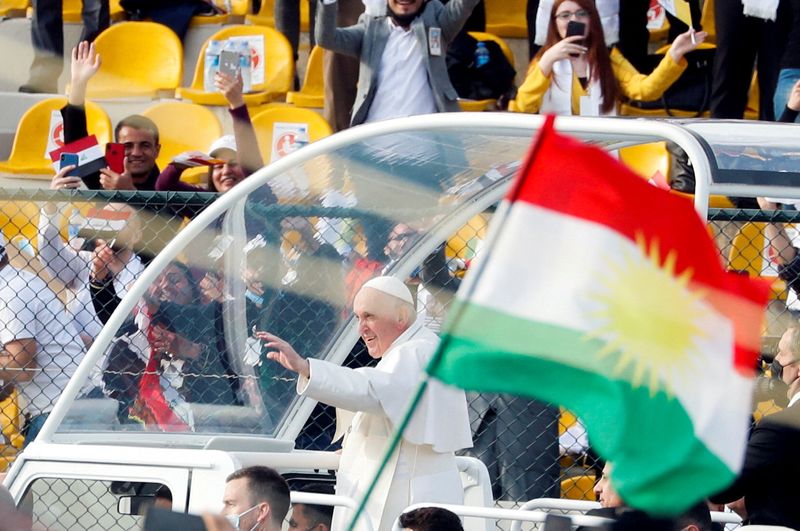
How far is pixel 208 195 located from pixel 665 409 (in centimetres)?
364

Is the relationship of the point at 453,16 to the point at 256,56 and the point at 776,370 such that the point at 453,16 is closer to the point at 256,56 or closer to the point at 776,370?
the point at 256,56

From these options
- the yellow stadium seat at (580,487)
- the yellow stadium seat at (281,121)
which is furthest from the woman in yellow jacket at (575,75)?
the yellow stadium seat at (580,487)

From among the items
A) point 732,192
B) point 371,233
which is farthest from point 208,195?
point 732,192

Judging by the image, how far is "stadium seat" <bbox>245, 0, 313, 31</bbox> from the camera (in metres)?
11.6

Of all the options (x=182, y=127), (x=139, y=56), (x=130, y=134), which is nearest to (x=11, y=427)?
(x=130, y=134)

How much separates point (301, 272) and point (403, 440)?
3.69 ft

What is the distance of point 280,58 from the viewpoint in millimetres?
10656

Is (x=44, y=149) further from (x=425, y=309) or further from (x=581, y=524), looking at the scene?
(x=581, y=524)

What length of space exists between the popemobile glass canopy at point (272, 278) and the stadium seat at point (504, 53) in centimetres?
321

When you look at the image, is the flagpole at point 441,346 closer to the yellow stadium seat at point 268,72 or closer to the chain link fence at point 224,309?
the chain link fence at point 224,309

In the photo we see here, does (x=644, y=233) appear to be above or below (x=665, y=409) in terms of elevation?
above

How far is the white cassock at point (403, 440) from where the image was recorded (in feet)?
17.4

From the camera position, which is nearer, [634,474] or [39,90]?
[634,474]

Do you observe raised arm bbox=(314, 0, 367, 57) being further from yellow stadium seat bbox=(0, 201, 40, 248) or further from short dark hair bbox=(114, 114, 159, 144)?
yellow stadium seat bbox=(0, 201, 40, 248)
